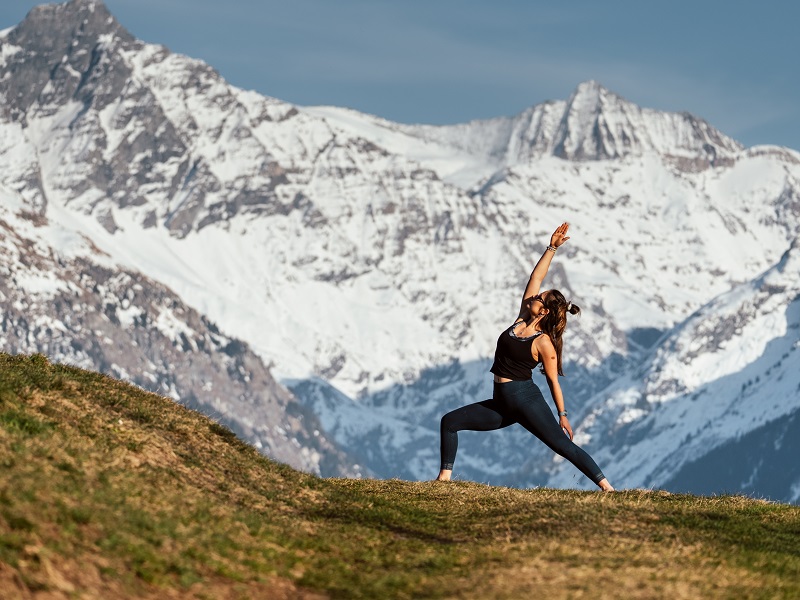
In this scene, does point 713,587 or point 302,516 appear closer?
point 713,587

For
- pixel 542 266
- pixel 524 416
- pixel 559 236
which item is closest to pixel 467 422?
pixel 524 416

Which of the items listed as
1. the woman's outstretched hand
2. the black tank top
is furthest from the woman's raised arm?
the black tank top

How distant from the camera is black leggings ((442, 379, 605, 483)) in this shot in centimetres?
2750

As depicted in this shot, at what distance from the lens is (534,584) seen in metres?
18.8

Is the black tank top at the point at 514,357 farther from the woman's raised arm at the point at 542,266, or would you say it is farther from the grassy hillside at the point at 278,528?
the grassy hillside at the point at 278,528

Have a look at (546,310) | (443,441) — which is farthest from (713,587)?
(443,441)

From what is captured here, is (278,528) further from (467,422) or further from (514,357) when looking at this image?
(467,422)

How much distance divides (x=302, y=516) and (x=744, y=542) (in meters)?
6.79

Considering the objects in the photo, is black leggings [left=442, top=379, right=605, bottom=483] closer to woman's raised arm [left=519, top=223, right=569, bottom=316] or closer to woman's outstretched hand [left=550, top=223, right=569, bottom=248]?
woman's raised arm [left=519, top=223, right=569, bottom=316]

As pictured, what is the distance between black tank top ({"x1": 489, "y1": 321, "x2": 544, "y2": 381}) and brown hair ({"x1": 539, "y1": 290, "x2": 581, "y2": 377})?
7.5 inches

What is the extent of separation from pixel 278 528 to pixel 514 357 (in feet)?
23.3

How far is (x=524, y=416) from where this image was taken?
90.4ft

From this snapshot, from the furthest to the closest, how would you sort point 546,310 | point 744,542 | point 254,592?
point 546,310 → point 744,542 → point 254,592

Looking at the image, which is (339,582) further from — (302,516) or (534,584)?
(302,516)
